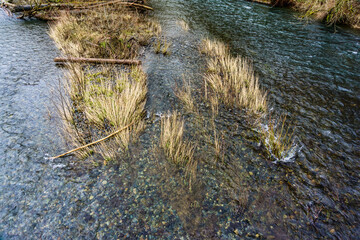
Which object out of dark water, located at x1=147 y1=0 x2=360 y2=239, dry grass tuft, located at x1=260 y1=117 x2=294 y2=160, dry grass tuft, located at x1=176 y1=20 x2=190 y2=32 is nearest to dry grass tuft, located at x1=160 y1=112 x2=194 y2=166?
dark water, located at x1=147 y1=0 x2=360 y2=239

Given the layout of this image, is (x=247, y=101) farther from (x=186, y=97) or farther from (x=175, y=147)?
(x=175, y=147)

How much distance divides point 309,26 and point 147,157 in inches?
583

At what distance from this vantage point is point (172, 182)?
368 centimetres

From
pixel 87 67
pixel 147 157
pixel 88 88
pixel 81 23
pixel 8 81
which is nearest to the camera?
pixel 147 157

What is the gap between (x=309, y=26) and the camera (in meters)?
12.8

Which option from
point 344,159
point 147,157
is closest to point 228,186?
point 147,157

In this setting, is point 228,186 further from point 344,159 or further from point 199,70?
point 199,70

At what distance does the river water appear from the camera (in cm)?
301

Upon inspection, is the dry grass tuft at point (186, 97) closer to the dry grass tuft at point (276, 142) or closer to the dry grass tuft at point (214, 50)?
the dry grass tuft at point (276, 142)

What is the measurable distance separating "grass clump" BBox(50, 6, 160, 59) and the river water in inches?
59.4

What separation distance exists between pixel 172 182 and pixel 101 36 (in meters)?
7.83

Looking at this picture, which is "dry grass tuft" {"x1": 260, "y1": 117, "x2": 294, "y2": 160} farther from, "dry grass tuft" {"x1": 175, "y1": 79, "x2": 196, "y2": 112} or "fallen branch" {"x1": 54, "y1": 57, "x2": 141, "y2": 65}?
"fallen branch" {"x1": 54, "y1": 57, "x2": 141, "y2": 65}

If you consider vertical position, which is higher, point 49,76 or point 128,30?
point 128,30

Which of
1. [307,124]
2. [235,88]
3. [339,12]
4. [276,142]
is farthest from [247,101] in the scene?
[339,12]
